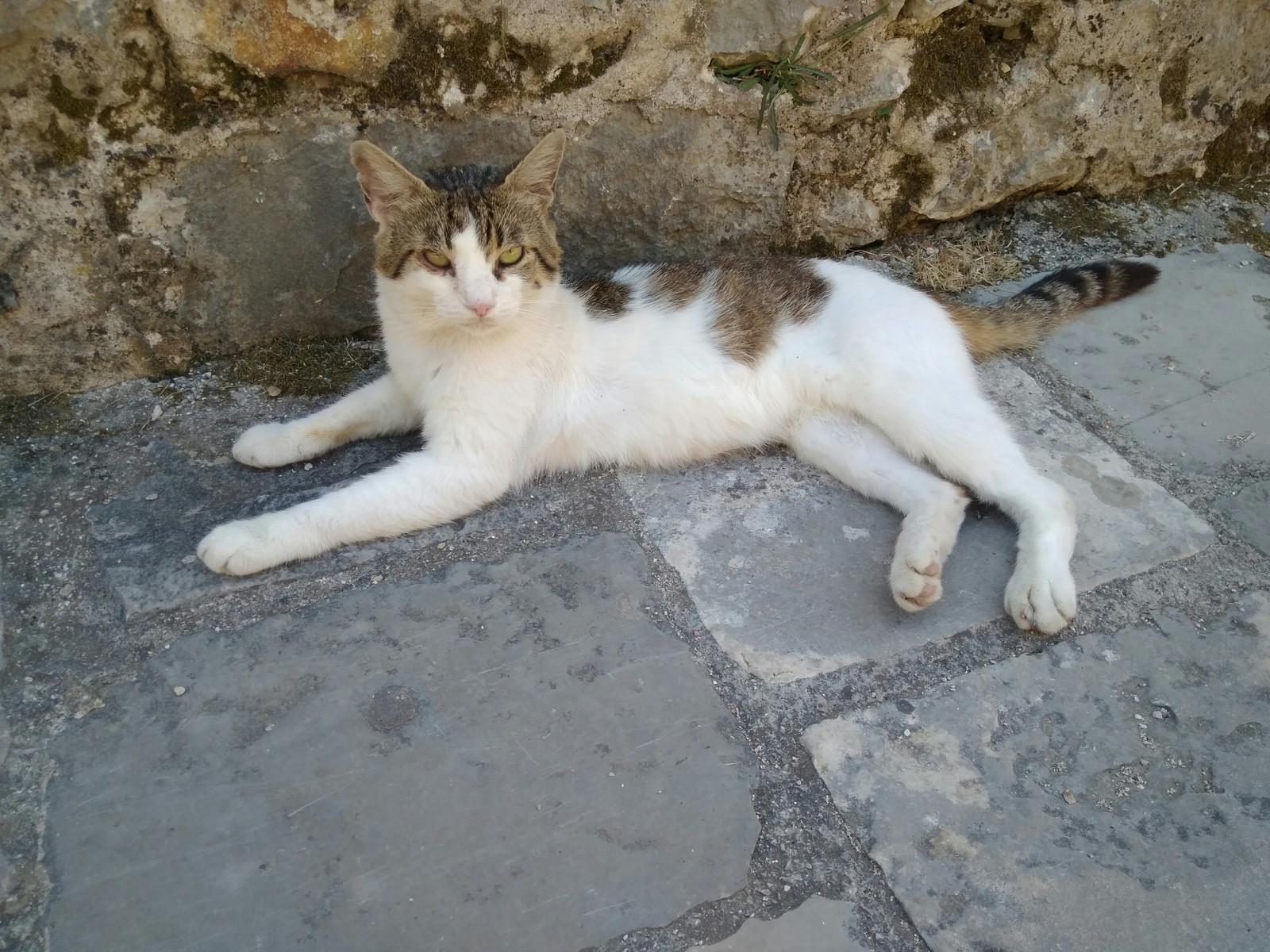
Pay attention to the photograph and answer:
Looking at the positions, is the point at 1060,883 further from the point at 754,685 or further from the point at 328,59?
the point at 328,59

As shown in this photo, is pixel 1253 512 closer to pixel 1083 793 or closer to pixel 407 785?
pixel 1083 793

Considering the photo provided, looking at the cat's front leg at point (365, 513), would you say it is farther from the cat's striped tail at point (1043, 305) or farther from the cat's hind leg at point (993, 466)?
the cat's striped tail at point (1043, 305)

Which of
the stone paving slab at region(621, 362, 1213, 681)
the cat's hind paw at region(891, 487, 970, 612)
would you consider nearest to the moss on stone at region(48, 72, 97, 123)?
the stone paving slab at region(621, 362, 1213, 681)

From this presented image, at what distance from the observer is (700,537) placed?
102 inches

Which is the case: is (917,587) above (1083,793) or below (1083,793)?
above

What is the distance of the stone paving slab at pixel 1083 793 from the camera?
1.79 metres

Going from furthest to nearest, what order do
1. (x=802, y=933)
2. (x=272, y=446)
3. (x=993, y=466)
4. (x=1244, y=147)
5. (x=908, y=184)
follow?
(x=1244, y=147)
(x=908, y=184)
(x=272, y=446)
(x=993, y=466)
(x=802, y=933)

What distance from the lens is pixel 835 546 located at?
2.57 meters

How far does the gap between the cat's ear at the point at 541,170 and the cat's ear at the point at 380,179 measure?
0.27 meters

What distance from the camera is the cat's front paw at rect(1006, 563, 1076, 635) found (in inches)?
89.8

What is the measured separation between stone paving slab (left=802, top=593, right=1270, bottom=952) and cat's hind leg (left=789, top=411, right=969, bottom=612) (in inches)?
11.0

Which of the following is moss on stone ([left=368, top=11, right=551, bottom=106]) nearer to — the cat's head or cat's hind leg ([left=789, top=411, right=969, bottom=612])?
the cat's head

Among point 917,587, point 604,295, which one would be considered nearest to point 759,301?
point 604,295

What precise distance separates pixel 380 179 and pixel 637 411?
0.99 m
